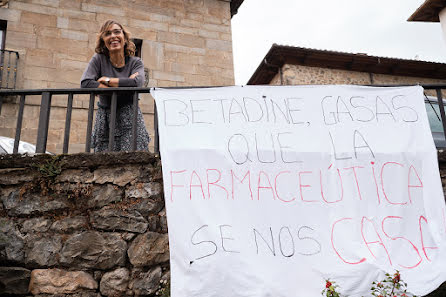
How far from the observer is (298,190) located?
247 cm

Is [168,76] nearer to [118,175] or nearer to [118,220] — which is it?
[118,175]

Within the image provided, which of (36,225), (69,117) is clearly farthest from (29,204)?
(69,117)

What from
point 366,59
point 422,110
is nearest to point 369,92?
A: point 422,110

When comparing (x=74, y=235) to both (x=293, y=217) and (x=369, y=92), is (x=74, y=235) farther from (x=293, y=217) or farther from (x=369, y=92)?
(x=369, y=92)

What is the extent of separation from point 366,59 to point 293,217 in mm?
10413

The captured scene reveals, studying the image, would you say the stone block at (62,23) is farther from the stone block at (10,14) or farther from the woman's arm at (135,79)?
the woman's arm at (135,79)

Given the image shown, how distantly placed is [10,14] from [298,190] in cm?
677

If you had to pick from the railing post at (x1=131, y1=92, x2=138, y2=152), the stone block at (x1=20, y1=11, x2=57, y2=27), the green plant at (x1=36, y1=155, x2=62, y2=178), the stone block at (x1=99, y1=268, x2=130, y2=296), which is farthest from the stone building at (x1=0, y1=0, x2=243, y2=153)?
the stone block at (x1=99, y1=268, x2=130, y2=296)

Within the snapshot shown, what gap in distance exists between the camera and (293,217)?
93.2 inches

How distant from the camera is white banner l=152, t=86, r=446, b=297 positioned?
2.21m

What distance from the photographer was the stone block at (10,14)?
651 centimetres

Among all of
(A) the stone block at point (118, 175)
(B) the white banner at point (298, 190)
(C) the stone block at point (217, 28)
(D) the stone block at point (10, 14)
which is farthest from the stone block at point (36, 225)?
(C) the stone block at point (217, 28)

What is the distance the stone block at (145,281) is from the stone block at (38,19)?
20.1ft

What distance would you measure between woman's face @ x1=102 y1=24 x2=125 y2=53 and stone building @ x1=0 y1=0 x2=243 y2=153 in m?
3.74
